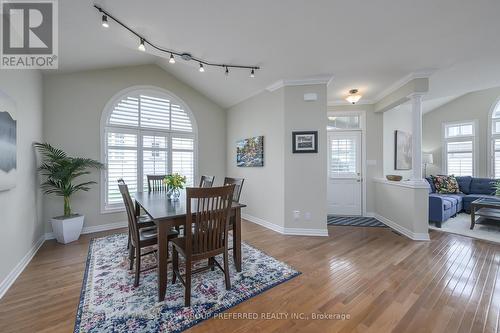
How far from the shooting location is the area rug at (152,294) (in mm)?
1592

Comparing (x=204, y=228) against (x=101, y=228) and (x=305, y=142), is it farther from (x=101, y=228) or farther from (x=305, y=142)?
(x=101, y=228)

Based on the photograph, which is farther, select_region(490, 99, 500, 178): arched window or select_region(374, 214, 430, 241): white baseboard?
select_region(490, 99, 500, 178): arched window

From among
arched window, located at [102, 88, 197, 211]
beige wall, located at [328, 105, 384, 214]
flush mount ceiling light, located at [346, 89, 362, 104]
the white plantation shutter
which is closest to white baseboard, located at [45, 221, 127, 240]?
arched window, located at [102, 88, 197, 211]

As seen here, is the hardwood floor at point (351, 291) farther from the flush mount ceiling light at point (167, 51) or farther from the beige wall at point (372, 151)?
the flush mount ceiling light at point (167, 51)

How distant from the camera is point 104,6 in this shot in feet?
6.86

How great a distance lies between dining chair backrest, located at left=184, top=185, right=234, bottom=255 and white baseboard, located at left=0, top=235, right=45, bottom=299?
6.05 ft

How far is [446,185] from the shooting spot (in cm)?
533

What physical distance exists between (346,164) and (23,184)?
5.51 m

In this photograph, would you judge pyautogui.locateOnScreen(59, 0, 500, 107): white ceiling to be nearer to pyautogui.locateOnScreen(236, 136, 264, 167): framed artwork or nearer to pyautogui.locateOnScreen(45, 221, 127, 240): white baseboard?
pyautogui.locateOnScreen(236, 136, 264, 167): framed artwork

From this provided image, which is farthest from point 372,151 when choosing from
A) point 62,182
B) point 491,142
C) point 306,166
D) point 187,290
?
point 62,182

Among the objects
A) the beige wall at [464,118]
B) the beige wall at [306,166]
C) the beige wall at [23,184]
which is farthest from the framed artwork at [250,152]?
the beige wall at [464,118]

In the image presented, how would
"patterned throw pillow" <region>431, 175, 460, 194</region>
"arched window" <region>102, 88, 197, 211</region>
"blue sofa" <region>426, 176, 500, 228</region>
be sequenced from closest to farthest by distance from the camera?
"arched window" <region>102, 88, 197, 211</region> < "blue sofa" <region>426, 176, 500, 228</region> < "patterned throw pillow" <region>431, 175, 460, 194</region>

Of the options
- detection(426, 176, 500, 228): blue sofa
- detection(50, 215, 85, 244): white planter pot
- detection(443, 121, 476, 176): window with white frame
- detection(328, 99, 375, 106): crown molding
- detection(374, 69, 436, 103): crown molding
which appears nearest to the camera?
detection(50, 215, 85, 244): white planter pot

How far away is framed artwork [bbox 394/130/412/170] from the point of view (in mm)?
5039
